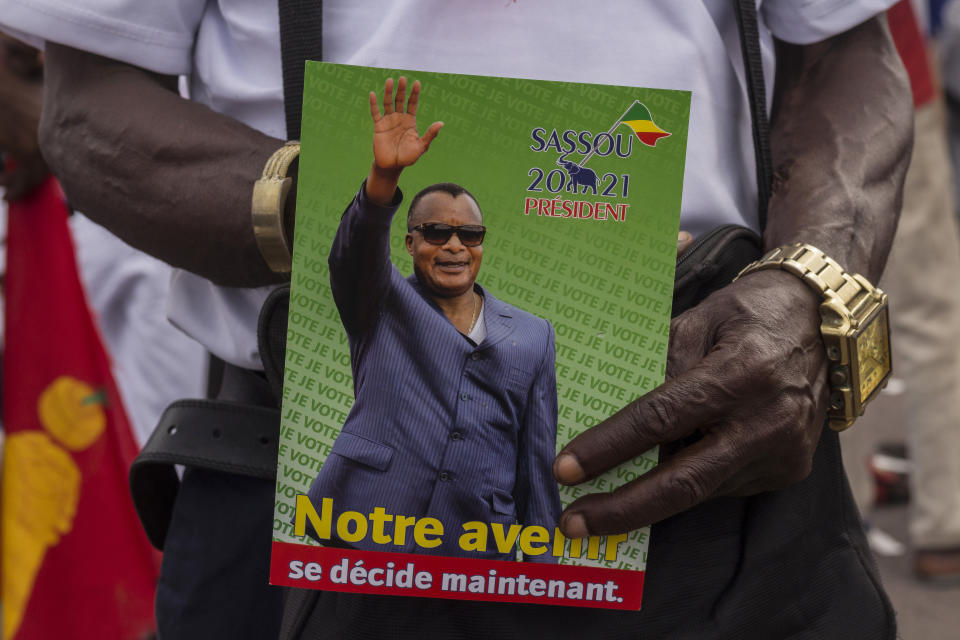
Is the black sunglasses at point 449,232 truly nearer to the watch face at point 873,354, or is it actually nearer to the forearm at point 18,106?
the watch face at point 873,354

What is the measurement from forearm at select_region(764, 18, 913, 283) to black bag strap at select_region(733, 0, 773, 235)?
3cm

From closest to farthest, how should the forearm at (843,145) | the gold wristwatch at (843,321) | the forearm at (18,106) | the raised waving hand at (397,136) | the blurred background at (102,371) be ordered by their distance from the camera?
the raised waving hand at (397,136)
the gold wristwatch at (843,321)
the forearm at (843,145)
the forearm at (18,106)
the blurred background at (102,371)

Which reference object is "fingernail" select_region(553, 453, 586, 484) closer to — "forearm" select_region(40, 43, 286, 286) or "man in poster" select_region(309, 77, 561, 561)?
"man in poster" select_region(309, 77, 561, 561)

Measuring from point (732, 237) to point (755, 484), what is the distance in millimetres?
228

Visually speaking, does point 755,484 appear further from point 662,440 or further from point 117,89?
point 117,89

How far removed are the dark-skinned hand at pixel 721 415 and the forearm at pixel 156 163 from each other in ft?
1.16

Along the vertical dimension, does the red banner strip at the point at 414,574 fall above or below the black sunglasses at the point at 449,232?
below

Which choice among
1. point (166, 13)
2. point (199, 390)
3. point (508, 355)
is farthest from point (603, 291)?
point (199, 390)

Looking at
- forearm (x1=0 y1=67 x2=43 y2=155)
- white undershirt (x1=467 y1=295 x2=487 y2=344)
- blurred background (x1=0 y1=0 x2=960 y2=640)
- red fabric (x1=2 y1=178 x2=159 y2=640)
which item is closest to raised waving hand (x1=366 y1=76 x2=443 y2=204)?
white undershirt (x1=467 y1=295 x2=487 y2=344)

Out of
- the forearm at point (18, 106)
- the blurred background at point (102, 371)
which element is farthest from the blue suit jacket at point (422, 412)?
the forearm at point (18, 106)

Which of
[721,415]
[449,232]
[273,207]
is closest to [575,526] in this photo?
[721,415]

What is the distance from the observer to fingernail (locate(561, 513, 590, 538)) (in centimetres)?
89

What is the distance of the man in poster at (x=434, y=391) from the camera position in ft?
2.88

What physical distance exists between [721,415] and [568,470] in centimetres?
14
